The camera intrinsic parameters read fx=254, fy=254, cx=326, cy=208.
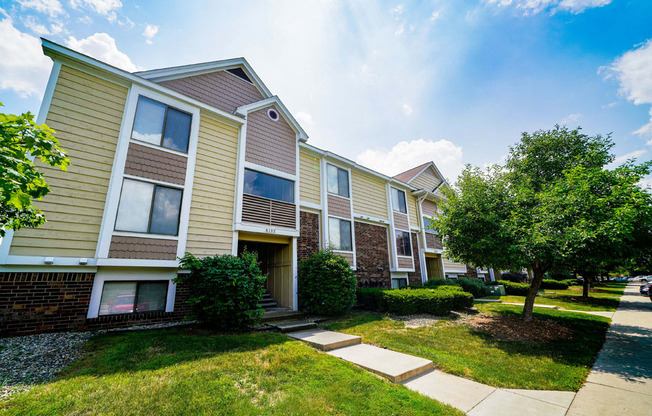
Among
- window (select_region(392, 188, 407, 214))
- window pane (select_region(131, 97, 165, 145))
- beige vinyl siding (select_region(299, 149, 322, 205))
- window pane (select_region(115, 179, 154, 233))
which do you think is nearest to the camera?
window pane (select_region(115, 179, 154, 233))

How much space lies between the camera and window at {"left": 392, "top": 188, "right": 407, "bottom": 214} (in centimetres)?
1678

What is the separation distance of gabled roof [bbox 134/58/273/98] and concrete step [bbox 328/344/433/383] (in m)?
10.4

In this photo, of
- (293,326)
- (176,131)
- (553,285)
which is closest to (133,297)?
(293,326)

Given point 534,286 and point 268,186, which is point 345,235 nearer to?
point 268,186

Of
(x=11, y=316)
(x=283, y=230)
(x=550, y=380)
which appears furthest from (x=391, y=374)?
(x=11, y=316)

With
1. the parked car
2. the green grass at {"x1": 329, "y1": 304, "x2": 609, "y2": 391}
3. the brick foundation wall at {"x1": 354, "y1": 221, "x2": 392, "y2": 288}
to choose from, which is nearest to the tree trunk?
the green grass at {"x1": 329, "y1": 304, "x2": 609, "y2": 391}

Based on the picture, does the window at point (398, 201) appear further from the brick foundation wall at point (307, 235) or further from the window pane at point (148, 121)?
the window pane at point (148, 121)

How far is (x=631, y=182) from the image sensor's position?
698 cm

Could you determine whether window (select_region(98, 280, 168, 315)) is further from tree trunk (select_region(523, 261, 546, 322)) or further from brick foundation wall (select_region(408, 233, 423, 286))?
brick foundation wall (select_region(408, 233, 423, 286))

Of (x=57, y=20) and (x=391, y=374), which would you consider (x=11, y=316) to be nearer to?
(x=57, y=20)

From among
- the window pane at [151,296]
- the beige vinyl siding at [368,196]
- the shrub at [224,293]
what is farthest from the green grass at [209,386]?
the beige vinyl siding at [368,196]

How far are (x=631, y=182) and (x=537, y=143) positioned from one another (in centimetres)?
786

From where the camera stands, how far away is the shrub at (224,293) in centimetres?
650

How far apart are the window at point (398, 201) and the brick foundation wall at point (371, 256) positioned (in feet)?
7.75
